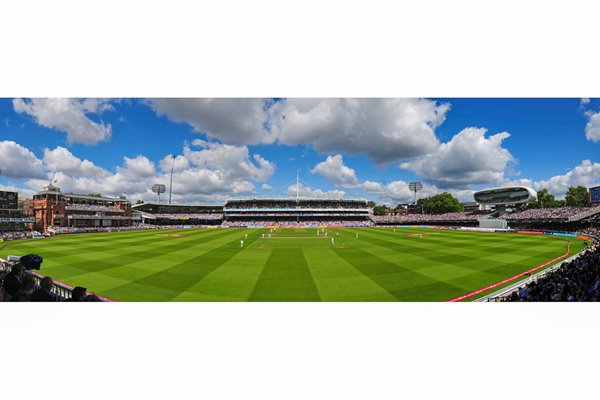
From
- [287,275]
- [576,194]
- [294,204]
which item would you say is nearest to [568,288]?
[287,275]

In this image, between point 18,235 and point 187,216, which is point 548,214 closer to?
point 18,235

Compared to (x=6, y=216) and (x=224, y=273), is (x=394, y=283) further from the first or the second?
(x=6, y=216)

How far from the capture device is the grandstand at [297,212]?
55.4 meters

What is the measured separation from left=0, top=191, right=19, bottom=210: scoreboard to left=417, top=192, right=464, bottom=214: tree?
3115 inches

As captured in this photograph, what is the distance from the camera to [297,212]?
55406 millimetres

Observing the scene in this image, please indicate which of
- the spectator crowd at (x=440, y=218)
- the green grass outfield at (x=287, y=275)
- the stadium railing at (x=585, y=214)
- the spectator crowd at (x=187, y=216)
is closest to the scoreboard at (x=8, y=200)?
the green grass outfield at (x=287, y=275)

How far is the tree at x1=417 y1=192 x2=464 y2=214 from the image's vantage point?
65.2m

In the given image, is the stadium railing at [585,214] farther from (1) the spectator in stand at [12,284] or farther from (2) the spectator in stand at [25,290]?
(1) the spectator in stand at [12,284]

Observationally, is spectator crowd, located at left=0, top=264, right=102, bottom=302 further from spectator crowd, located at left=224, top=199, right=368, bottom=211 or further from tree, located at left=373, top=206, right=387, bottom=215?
tree, located at left=373, top=206, right=387, bottom=215

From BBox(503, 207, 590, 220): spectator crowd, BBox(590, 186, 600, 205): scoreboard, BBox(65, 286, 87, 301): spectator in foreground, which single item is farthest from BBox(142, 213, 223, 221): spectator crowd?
BBox(590, 186, 600, 205): scoreboard

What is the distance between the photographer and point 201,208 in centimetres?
6050

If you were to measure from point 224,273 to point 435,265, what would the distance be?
9.15 meters

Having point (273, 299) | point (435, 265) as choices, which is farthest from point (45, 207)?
point (435, 265)

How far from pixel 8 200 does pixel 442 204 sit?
81.4 meters
